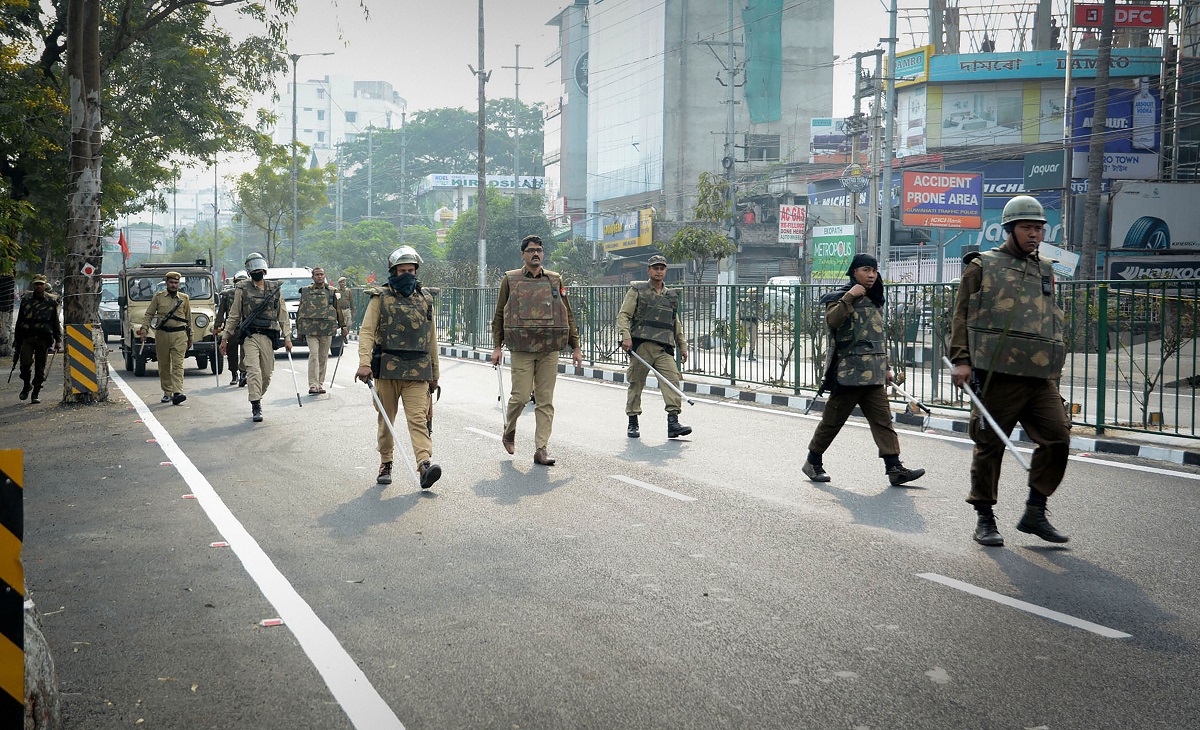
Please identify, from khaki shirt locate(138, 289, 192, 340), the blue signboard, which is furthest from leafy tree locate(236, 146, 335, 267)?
khaki shirt locate(138, 289, 192, 340)

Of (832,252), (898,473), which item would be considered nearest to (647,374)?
(898,473)

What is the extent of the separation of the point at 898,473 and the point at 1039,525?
2.03 meters

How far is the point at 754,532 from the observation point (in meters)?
6.67

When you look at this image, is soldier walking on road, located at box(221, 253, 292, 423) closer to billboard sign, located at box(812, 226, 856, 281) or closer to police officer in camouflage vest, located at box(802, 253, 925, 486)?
police officer in camouflage vest, located at box(802, 253, 925, 486)

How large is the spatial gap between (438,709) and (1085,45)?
5230 centimetres

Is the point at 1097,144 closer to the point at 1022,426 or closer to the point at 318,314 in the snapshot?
the point at 318,314

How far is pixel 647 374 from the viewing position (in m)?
11.4

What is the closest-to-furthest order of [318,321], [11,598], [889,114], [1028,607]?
[11,598], [1028,607], [318,321], [889,114]

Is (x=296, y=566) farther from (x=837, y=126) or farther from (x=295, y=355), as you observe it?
(x=837, y=126)

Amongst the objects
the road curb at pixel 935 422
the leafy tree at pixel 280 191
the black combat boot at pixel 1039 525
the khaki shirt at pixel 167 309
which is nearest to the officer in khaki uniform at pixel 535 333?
the road curb at pixel 935 422

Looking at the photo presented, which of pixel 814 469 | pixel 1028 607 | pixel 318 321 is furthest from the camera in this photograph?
pixel 318 321

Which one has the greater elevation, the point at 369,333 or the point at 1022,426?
the point at 369,333

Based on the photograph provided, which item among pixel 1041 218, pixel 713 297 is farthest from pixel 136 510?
pixel 713 297

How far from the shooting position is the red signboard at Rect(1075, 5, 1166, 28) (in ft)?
123
